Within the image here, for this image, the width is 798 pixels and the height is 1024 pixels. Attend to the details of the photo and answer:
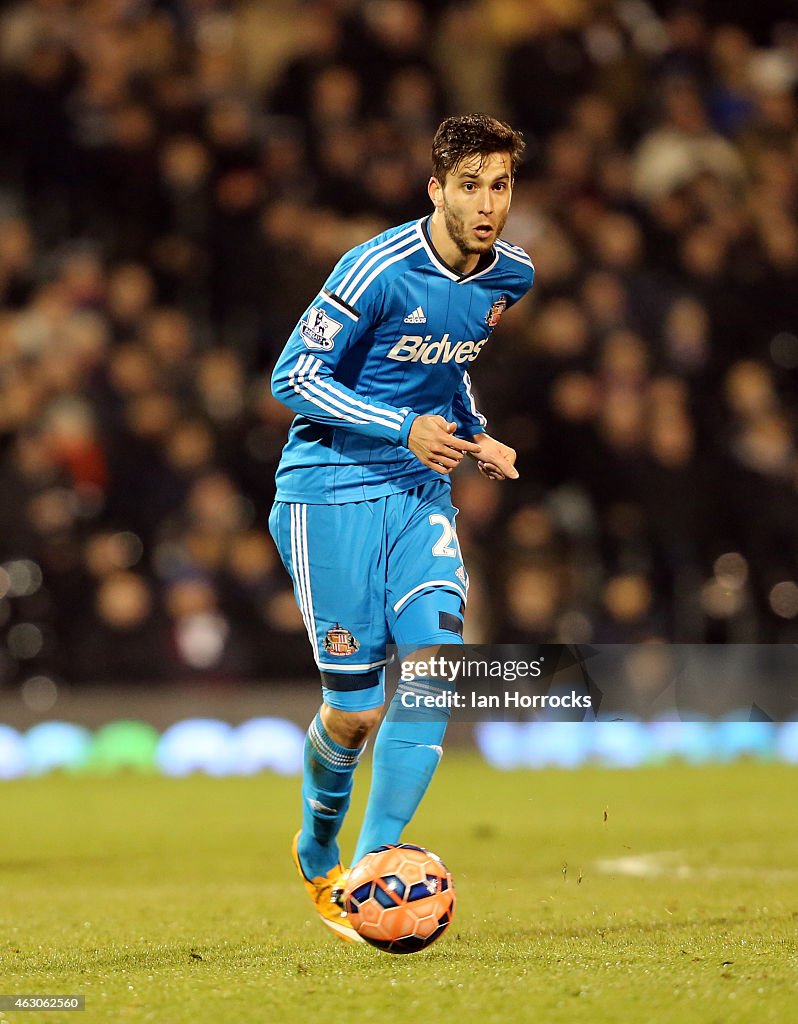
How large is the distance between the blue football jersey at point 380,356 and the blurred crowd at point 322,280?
5055 mm

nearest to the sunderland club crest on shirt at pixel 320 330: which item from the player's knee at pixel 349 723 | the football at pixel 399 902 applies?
the player's knee at pixel 349 723

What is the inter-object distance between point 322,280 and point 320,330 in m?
6.59

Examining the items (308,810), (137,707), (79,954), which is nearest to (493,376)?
(137,707)

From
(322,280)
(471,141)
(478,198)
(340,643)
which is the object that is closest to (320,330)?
(478,198)

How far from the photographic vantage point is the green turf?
3.90m

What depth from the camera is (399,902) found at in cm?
457

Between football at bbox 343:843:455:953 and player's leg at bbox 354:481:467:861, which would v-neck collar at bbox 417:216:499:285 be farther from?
football at bbox 343:843:455:953

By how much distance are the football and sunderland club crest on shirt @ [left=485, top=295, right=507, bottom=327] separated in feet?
5.55

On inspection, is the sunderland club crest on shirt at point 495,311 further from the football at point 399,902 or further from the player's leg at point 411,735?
the football at point 399,902

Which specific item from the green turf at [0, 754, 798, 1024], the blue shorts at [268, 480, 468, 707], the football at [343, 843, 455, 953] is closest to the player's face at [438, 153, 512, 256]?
the blue shorts at [268, 480, 468, 707]

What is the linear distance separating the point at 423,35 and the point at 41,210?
3226 mm

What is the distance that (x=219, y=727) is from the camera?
11.0 metres

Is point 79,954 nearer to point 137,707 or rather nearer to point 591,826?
point 591,826

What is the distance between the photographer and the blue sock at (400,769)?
498cm
